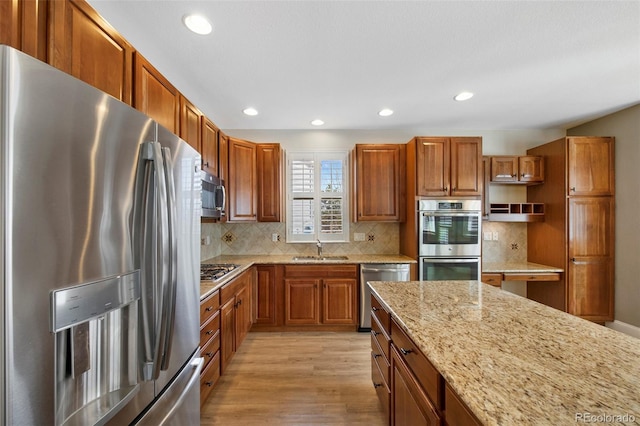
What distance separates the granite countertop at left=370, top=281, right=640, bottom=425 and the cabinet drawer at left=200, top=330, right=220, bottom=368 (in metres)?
1.40

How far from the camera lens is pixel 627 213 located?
2994mm

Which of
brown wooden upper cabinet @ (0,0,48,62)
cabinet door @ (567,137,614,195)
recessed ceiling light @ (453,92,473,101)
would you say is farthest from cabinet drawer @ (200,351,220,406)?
cabinet door @ (567,137,614,195)

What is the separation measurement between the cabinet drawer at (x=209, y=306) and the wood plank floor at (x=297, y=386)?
2.40 feet

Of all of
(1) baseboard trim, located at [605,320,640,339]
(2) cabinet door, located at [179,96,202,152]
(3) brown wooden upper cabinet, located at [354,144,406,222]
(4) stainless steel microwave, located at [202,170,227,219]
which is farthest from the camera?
(3) brown wooden upper cabinet, located at [354,144,406,222]

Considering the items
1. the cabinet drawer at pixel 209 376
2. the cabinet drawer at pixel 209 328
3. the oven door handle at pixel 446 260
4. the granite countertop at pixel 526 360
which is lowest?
the cabinet drawer at pixel 209 376

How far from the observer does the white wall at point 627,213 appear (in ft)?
9.55

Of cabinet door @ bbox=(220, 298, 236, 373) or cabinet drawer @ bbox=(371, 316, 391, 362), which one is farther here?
cabinet door @ bbox=(220, 298, 236, 373)

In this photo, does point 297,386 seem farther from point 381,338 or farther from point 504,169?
point 504,169

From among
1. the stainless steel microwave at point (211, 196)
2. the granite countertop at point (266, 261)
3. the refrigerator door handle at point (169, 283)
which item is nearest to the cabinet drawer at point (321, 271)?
the granite countertop at point (266, 261)

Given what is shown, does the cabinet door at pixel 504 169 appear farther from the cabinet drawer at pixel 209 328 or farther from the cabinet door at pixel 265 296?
the cabinet drawer at pixel 209 328

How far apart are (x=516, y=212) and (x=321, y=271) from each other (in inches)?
114

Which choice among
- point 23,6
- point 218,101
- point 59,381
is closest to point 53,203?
point 59,381

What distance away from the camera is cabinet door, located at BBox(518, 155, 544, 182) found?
344 centimetres

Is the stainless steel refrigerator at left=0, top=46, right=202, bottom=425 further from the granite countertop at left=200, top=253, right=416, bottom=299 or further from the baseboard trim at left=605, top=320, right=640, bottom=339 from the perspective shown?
the baseboard trim at left=605, top=320, right=640, bottom=339
